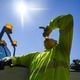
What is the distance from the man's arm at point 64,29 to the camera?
2.85 metres

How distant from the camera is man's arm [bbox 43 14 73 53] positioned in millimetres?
2854

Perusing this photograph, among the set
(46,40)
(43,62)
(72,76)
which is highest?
(46,40)

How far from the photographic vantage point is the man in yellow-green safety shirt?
107 inches

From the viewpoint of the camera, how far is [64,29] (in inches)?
115

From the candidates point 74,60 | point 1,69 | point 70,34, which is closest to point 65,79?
point 70,34

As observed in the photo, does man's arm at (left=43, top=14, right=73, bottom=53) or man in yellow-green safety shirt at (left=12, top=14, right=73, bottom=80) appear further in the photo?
man's arm at (left=43, top=14, right=73, bottom=53)

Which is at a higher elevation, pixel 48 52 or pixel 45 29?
pixel 45 29

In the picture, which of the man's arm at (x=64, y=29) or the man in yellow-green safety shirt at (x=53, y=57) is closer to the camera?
the man in yellow-green safety shirt at (x=53, y=57)

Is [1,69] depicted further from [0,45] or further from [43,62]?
[0,45]

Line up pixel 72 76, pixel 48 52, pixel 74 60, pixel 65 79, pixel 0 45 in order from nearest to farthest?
pixel 65 79
pixel 48 52
pixel 72 76
pixel 74 60
pixel 0 45

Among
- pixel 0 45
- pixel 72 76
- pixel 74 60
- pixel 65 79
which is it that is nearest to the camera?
pixel 65 79

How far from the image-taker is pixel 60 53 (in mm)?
2834

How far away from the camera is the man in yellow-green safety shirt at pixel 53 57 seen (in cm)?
271

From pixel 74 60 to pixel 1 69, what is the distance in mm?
1309
